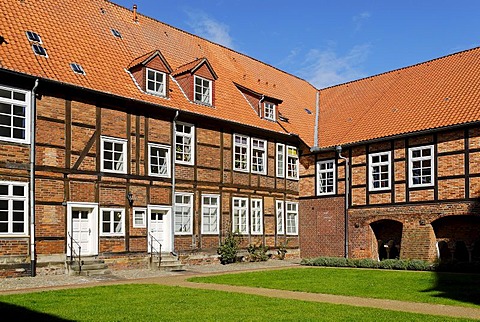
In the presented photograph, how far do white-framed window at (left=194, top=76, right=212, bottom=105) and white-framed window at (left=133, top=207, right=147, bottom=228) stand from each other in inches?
203

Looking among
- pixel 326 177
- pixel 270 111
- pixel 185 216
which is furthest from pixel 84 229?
pixel 326 177

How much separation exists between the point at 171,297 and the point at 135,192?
7.89m

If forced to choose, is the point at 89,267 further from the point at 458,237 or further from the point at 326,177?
the point at 458,237

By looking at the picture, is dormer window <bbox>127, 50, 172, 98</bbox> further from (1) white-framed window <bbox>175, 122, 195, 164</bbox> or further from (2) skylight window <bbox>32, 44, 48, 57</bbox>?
(2) skylight window <bbox>32, 44, 48, 57</bbox>

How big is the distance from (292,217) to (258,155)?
366 cm

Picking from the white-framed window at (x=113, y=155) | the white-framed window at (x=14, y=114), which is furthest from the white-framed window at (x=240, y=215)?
the white-framed window at (x=14, y=114)

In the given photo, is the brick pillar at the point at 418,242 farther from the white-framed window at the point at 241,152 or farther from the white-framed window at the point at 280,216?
the white-framed window at the point at 241,152

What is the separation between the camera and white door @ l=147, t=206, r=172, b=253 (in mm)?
20364

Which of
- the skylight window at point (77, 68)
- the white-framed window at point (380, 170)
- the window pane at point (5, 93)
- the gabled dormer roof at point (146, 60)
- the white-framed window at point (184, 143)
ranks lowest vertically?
the white-framed window at point (380, 170)

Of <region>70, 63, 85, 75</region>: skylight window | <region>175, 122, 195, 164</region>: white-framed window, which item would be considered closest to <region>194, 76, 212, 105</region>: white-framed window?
<region>175, 122, 195, 164</region>: white-framed window

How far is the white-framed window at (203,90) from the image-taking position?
22.7 m

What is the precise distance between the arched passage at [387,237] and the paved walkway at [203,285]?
484cm

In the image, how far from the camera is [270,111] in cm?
2628

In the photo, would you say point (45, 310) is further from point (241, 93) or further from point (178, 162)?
point (241, 93)
